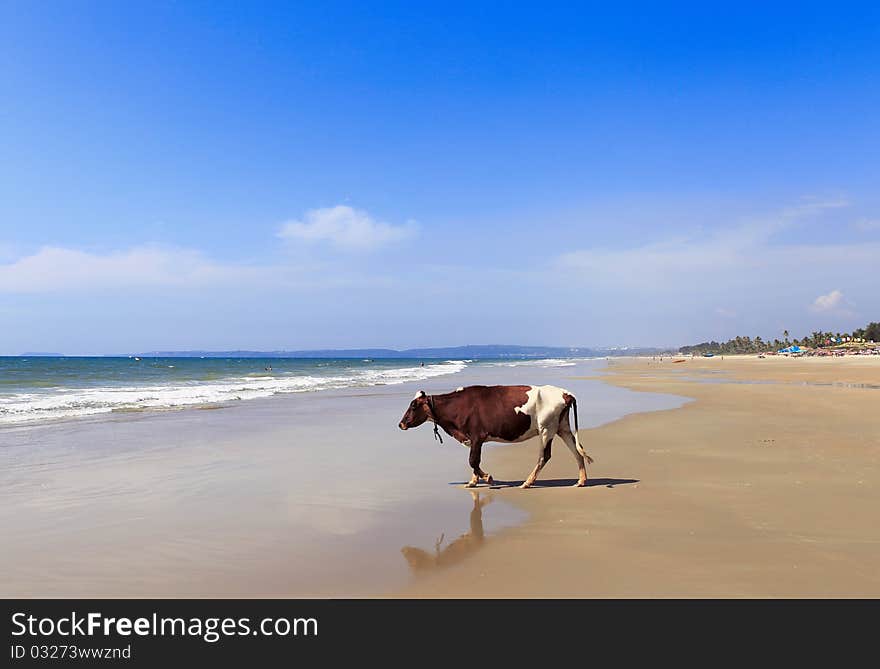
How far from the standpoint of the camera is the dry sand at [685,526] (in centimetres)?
525

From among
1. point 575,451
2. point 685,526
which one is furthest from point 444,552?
point 575,451

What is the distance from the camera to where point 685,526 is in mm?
7031

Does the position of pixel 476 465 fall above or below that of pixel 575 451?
below

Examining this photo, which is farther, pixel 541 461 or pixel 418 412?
pixel 418 412

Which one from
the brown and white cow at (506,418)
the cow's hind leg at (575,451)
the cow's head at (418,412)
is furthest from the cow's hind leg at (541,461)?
the cow's head at (418,412)

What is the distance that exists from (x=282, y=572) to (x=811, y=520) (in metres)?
6.15

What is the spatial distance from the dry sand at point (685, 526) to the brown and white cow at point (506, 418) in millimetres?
610

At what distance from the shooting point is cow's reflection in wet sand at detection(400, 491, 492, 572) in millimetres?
5855

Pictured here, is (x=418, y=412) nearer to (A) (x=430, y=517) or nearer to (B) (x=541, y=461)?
(B) (x=541, y=461)

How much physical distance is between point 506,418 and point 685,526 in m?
3.19
